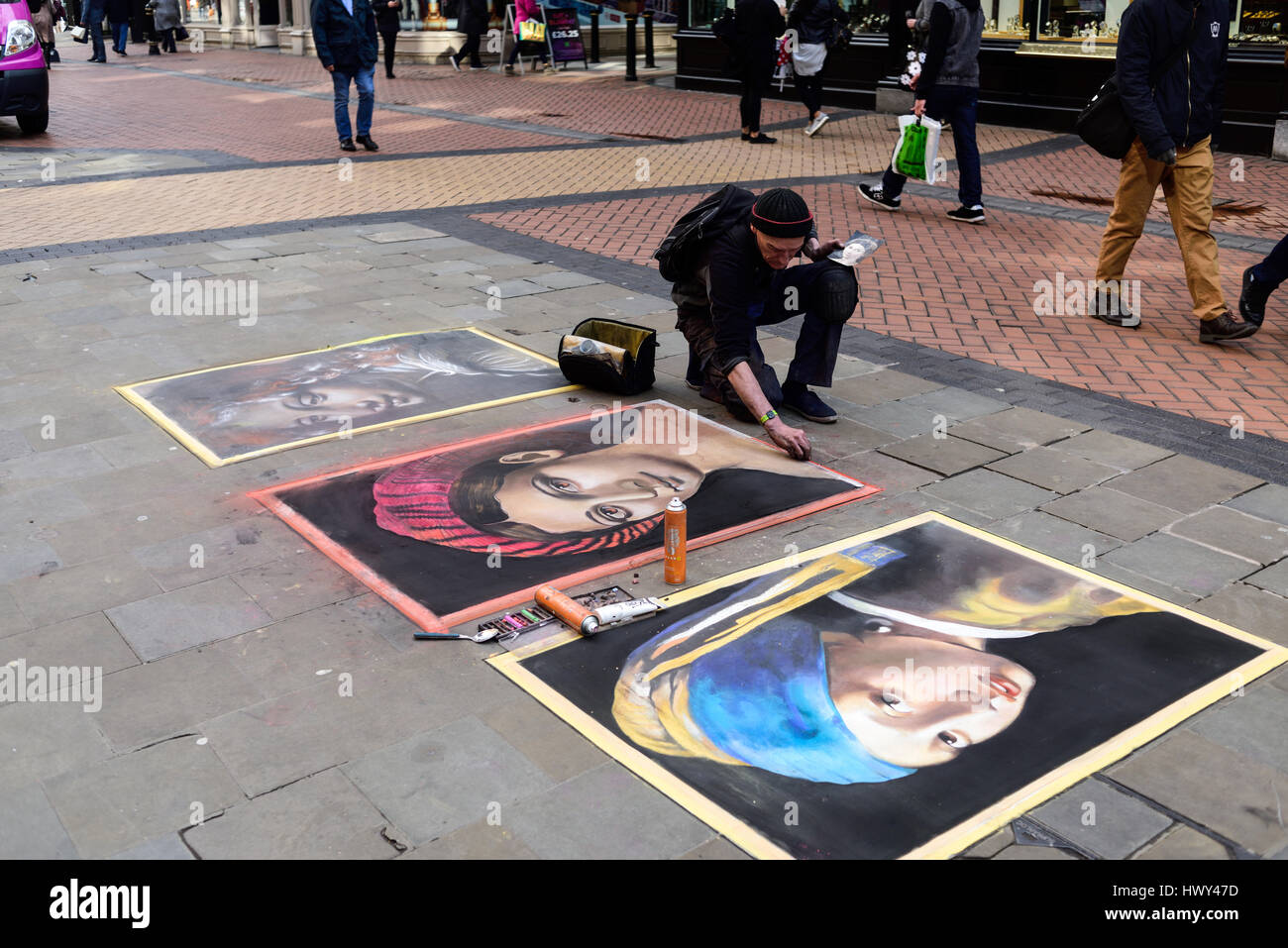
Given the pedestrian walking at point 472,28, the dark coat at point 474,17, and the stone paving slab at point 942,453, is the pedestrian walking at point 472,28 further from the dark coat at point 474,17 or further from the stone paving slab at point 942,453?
the stone paving slab at point 942,453

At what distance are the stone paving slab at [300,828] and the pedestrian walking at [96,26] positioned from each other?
25.4m

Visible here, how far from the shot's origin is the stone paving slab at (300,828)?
8.83ft

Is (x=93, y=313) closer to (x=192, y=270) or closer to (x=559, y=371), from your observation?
(x=192, y=270)

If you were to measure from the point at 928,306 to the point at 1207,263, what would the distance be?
155 centimetres

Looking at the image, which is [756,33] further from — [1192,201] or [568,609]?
[568,609]

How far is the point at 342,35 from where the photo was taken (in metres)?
12.1

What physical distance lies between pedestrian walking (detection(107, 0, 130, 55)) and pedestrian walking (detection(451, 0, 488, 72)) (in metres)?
9.28

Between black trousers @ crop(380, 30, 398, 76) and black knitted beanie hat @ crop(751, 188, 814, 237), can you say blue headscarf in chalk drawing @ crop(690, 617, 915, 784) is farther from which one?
black trousers @ crop(380, 30, 398, 76)

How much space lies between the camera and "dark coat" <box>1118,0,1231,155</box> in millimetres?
6281

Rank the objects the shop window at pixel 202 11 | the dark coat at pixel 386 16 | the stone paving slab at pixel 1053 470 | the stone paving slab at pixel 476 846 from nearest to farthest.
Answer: the stone paving slab at pixel 476 846, the stone paving slab at pixel 1053 470, the dark coat at pixel 386 16, the shop window at pixel 202 11

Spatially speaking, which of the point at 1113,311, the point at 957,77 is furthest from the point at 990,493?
the point at 957,77

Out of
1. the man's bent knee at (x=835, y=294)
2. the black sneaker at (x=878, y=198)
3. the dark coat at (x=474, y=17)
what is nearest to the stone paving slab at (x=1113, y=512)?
the man's bent knee at (x=835, y=294)

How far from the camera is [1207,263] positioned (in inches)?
253
